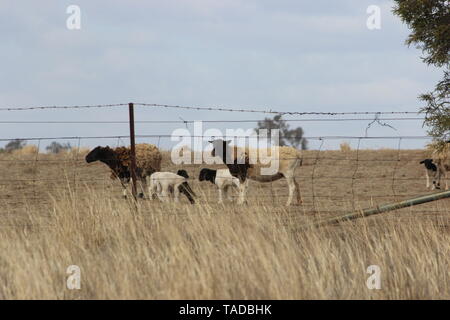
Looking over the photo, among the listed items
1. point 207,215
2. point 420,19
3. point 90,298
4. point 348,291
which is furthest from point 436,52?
point 90,298

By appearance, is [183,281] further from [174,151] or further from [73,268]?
[174,151]

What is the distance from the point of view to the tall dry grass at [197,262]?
7.29 m

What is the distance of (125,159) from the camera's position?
22.2m

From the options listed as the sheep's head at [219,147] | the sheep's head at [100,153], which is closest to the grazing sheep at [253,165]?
the sheep's head at [219,147]

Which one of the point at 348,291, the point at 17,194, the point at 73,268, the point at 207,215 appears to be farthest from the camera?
the point at 17,194

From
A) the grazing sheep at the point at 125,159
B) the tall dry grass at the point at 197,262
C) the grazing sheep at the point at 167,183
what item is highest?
the grazing sheep at the point at 125,159

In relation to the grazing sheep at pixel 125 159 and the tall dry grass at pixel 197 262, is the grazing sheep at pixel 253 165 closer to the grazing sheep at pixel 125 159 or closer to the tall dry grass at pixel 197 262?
the grazing sheep at pixel 125 159

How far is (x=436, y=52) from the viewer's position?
20.0 metres

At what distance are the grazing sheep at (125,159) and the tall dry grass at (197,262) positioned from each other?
11.3 m

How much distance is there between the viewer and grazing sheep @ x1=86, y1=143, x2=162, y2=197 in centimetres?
2223

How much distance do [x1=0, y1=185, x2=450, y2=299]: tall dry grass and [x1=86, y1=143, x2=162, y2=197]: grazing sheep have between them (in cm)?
1126

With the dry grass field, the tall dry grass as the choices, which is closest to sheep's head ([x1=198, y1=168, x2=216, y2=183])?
the dry grass field

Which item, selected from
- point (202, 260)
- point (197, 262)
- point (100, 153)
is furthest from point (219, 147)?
point (202, 260)

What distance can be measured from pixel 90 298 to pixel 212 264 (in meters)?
1.57
